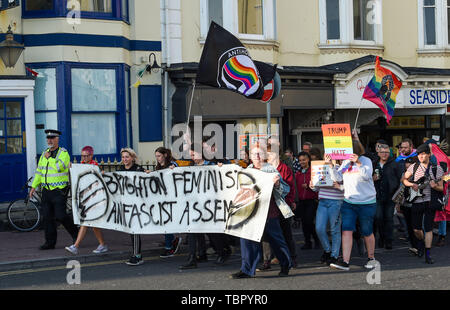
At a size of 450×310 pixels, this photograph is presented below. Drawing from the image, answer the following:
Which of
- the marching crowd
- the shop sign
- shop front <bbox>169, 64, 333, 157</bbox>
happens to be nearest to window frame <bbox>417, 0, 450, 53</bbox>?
the shop sign

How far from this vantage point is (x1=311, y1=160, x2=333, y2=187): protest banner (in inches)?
359

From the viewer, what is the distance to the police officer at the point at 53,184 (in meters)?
10.8

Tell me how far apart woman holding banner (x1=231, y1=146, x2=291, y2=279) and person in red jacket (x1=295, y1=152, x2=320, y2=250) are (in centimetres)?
234

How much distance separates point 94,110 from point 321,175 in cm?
729

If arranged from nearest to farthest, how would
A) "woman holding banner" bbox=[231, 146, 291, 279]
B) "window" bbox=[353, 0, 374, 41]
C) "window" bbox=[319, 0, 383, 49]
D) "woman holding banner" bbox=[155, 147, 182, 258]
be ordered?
"woman holding banner" bbox=[231, 146, 291, 279]
"woman holding banner" bbox=[155, 147, 182, 258]
"window" bbox=[319, 0, 383, 49]
"window" bbox=[353, 0, 374, 41]

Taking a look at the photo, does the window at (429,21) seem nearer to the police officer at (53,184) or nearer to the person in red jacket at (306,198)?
the person in red jacket at (306,198)

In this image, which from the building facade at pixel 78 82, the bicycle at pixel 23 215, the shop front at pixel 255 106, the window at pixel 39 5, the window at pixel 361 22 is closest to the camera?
the bicycle at pixel 23 215

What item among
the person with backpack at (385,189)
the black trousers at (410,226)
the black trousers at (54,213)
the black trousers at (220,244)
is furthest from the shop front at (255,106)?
the black trousers at (220,244)

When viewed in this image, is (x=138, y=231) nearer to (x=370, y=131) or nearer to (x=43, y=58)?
(x=43, y=58)

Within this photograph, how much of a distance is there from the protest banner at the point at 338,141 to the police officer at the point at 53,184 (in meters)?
4.39

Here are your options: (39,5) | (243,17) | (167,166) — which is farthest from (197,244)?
(243,17)

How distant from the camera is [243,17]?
17.2 meters

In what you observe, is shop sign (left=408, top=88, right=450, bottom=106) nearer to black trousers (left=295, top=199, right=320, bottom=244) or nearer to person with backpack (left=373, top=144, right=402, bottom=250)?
person with backpack (left=373, top=144, right=402, bottom=250)

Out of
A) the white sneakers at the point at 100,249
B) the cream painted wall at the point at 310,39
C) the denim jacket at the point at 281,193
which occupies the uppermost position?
the cream painted wall at the point at 310,39
